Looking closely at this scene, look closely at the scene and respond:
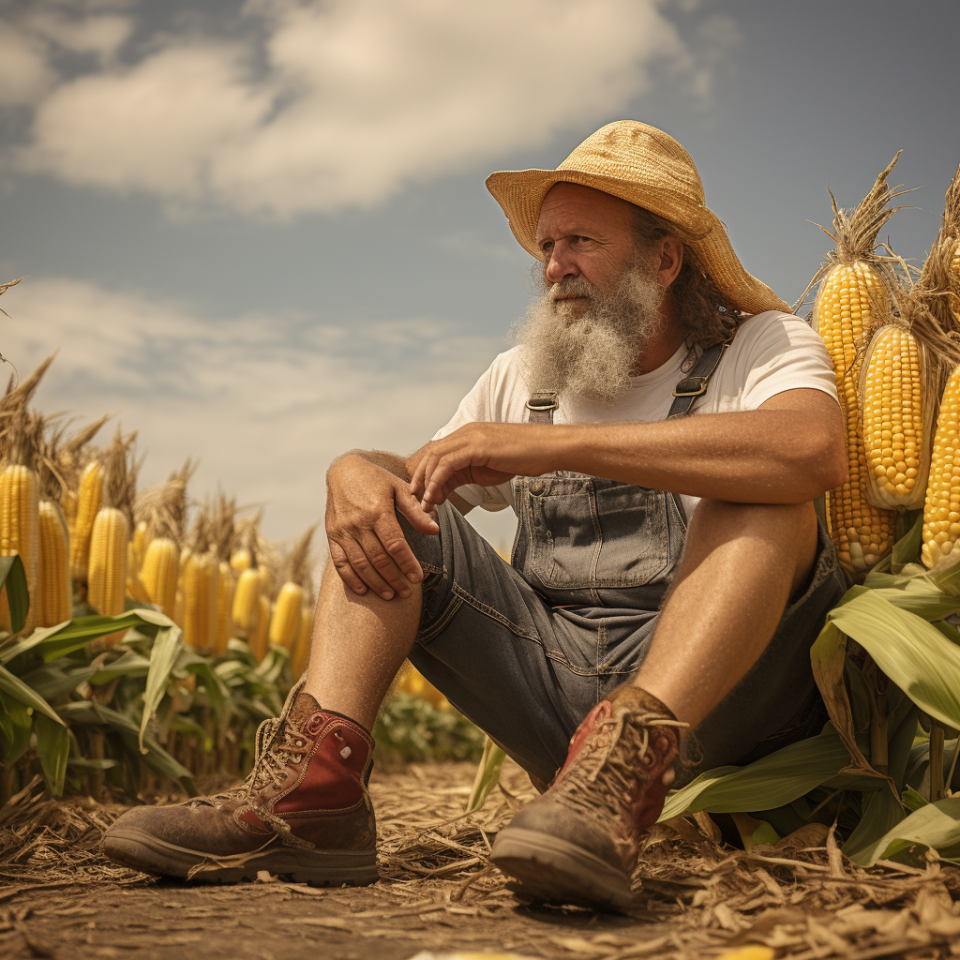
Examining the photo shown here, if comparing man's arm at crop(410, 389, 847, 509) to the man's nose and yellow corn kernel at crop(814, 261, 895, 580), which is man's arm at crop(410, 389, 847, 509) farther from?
the man's nose

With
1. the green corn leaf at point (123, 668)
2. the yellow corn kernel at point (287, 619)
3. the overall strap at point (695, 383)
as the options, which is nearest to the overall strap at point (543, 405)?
the overall strap at point (695, 383)

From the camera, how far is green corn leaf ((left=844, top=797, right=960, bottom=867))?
169cm

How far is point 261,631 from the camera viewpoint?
17.8 feet

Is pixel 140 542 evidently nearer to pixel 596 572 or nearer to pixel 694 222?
pixel 596 572

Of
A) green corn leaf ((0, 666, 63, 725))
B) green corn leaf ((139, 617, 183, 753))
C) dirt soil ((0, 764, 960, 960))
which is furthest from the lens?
green corn leaf ((139, 617, 183, 753))

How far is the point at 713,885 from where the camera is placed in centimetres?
165

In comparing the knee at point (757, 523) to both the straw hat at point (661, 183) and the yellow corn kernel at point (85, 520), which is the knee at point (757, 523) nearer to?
the straw hat at point (661, 183)

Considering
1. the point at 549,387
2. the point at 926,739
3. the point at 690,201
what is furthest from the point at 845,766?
the point at 690,201

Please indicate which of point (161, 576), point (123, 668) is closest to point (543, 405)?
point (123, 668)

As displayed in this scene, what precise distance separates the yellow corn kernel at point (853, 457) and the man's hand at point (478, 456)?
821mm

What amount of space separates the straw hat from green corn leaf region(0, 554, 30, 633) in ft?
6.78

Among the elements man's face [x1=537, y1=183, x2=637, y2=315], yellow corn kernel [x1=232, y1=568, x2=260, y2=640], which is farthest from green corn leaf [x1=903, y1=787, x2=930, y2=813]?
yellow corn kernel [x1=232, y1=568, x2=260, y2=640]

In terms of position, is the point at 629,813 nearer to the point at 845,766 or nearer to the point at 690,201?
the point at 845,766

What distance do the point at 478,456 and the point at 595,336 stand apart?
0.70 m
